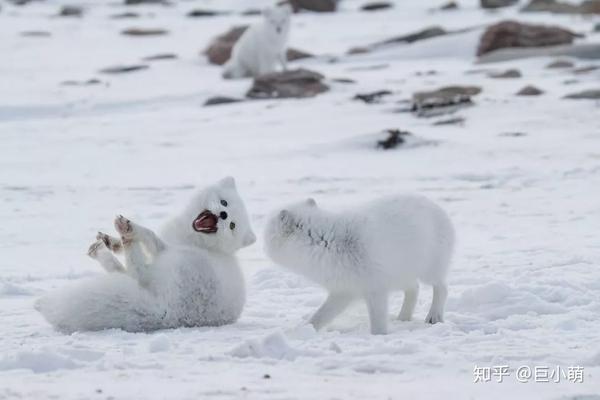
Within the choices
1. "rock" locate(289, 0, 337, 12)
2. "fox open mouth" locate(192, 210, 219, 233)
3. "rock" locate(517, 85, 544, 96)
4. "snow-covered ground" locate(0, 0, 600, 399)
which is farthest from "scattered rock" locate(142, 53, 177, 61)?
"fox open mouth" locate(192, 210, 219, 233)

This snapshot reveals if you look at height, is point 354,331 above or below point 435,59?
above

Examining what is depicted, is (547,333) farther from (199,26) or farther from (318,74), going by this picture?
(199,26)

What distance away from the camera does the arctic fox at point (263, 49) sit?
2025 cm

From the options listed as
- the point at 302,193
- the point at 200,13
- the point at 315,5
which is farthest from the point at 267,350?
the point at 315,5

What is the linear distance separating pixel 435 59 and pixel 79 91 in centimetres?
639

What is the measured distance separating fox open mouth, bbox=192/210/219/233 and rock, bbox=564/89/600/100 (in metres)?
10.7

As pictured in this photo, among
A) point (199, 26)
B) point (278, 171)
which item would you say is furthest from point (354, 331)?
point (199, 26)

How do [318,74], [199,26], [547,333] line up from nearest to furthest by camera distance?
[547,333], [318,74], [199,26]

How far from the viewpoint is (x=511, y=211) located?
33.4ft

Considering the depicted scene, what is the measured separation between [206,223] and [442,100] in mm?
10408

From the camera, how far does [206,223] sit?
604cm

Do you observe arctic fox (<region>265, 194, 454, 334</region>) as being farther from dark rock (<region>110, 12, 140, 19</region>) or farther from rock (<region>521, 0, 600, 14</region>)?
dark rock (<region>110, 12, 140, 19</region>)

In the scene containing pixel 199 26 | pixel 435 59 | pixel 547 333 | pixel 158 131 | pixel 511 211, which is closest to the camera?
pixel 547 333

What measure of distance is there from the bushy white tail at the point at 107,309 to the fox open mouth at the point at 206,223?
43cm
